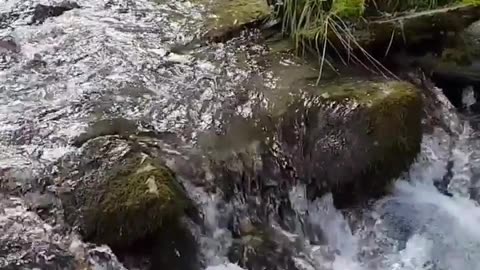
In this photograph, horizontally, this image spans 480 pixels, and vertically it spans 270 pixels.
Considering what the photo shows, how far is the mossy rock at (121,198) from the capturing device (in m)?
3.23

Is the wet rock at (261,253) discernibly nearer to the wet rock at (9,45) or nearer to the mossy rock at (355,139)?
the mossy rock at (355,139)

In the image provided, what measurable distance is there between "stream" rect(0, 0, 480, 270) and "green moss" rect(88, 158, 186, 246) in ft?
0.48

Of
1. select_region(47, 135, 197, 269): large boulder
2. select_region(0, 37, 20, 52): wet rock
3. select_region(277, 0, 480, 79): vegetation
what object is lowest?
select_region(47, 135, 197, 269): large boulder

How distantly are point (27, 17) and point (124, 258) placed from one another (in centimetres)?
248

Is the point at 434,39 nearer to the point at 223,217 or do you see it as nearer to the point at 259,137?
the point at 259,137

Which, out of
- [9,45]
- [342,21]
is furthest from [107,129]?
[342,21]

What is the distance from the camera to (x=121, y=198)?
10.7 ft

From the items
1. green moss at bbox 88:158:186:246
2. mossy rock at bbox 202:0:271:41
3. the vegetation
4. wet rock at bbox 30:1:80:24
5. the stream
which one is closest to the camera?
green moss at bbox 88:158:186:246

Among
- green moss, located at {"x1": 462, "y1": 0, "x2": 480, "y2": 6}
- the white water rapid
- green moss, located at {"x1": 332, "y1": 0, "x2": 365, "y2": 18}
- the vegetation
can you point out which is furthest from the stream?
green moss, located at {"x1": 462, "y1": 0, "x2": 480, "y2": 6}

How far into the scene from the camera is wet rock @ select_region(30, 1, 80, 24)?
516 cm

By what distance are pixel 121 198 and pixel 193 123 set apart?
2.80 ft

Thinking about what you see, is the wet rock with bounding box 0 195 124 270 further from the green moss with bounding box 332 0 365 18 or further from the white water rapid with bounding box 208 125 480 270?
the green moss with bounding box 332 0 365 18

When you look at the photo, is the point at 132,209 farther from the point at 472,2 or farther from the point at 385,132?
the point at 472,2

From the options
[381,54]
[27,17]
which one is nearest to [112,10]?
[27,17]
